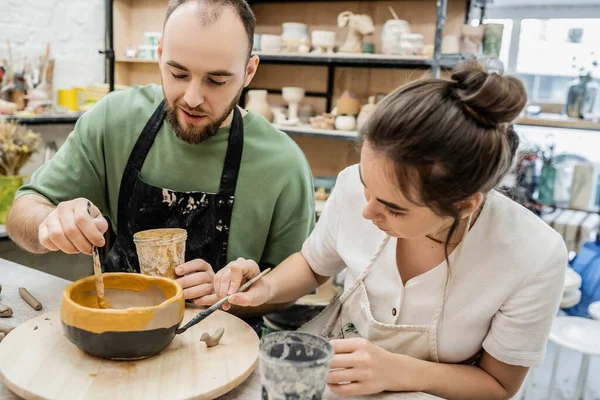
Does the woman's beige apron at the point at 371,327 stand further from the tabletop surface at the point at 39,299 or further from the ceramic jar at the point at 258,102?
the ceramic jar at the point at 258,102

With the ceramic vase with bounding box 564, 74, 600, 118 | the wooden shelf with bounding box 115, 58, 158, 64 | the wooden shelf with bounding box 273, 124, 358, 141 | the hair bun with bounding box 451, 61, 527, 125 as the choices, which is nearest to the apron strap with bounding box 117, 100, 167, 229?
the hair bun with bounding box 451, 61, 527, 125

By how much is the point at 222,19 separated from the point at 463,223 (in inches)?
32.6

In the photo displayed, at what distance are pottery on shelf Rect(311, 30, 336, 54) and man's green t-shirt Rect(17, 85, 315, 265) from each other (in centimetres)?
207

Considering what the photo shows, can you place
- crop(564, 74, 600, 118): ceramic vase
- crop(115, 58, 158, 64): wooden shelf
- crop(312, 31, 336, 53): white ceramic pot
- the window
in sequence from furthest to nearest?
the window < crop(115, 58, 158, 64): wooden shelf < crop(564, 74, 600, 118): ceramic vase < crop(312, 31, 336, 53): white ceramic pot

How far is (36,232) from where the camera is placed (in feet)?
4.74

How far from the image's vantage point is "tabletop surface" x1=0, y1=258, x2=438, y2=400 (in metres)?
0.99

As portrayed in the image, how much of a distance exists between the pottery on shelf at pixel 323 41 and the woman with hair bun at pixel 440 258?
2.48 m

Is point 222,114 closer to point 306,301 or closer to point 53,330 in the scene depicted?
point 53,330

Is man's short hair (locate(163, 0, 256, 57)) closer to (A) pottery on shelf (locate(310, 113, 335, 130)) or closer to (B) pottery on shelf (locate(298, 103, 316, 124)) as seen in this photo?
(A) pottery on shelf (locate(310, 113, 335, 130))

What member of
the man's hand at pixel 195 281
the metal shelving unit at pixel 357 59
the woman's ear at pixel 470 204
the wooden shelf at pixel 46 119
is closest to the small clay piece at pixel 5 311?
the man's hand at pixel 195 281

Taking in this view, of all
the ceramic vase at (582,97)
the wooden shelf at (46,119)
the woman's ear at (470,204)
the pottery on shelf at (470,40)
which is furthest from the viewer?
the ceramic vase at (582,97)

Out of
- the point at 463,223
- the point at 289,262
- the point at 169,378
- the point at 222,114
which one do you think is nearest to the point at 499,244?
the point at 463,223

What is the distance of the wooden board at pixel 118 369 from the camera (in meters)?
0.91

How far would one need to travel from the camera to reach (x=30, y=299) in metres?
1.30
